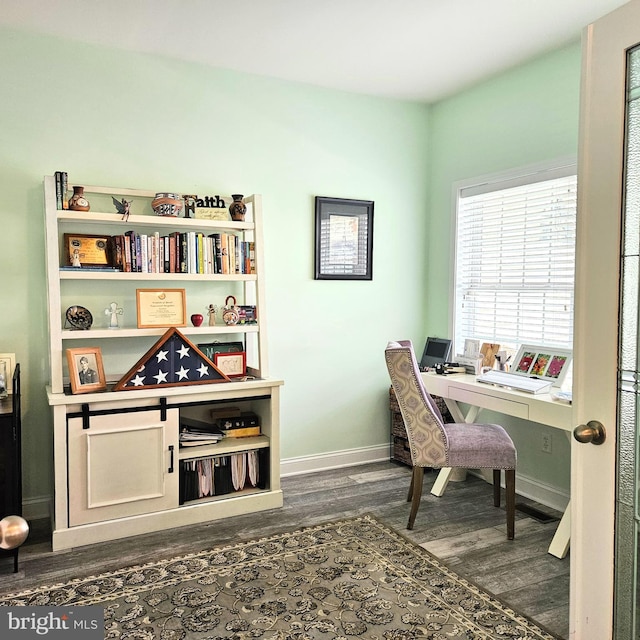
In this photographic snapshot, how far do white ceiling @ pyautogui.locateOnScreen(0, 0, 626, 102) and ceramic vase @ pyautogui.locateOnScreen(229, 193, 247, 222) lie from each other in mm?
858

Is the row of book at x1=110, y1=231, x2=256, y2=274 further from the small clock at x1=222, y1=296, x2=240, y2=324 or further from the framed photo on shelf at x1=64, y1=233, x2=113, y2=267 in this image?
the small clock at x1=222, y1=296, x2=240, y2=324

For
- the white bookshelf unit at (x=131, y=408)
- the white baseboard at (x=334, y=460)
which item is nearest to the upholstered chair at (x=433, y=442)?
the white bookshelf unit at (x=131, y=408)

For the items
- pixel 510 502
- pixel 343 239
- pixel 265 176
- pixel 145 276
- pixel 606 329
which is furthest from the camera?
pixel 343 239

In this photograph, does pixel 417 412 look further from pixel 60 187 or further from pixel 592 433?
pixel 60 187

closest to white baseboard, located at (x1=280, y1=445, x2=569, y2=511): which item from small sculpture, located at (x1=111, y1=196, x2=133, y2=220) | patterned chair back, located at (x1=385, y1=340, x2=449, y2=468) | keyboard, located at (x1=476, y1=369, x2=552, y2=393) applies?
keyboard, located at (x1=476, y1=369, x2=552, y2=393)

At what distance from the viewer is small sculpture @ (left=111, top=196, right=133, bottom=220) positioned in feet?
10.5

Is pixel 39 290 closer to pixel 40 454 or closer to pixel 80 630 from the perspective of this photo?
pixel 40 454

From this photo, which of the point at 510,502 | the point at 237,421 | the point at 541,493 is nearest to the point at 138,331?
the point at 237,421

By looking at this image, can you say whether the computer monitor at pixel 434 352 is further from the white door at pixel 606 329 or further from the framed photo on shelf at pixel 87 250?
the white door at pixel 606 329

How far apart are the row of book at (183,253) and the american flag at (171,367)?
0.39 meters

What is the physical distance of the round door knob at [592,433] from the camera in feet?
5.43

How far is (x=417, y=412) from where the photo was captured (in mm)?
3090

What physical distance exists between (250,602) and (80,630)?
117 cm

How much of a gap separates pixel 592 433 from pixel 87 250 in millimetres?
2684
